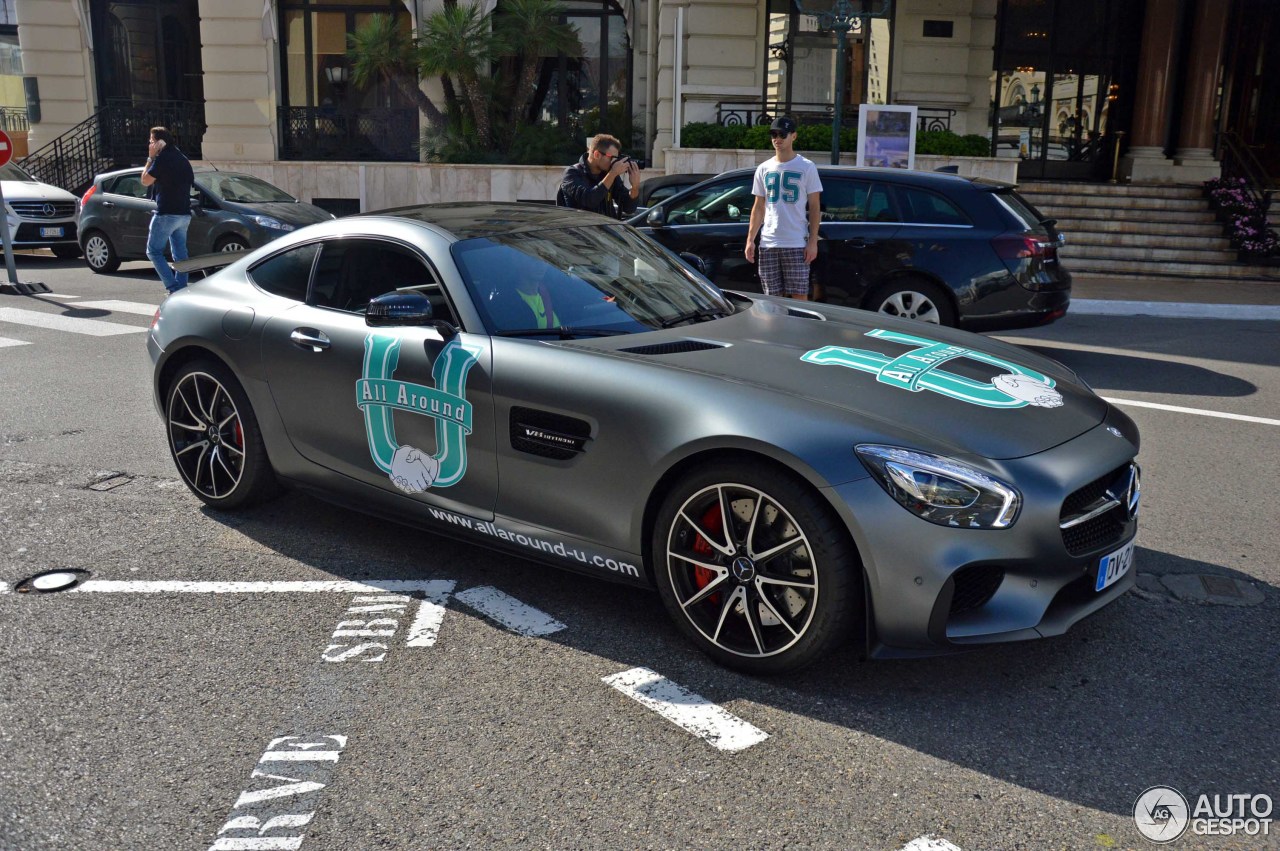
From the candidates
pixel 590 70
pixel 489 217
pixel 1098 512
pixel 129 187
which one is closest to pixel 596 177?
pixel 489 217

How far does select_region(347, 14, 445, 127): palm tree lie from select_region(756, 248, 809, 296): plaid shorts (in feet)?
48.9

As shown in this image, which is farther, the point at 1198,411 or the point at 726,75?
the point at 726,75

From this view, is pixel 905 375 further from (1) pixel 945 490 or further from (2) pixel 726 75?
(2) pixel 726 75

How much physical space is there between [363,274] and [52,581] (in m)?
1.77

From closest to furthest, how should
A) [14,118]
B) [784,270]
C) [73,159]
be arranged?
[784,270] < [73,159] < [14,118]

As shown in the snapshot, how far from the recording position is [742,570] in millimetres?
3707

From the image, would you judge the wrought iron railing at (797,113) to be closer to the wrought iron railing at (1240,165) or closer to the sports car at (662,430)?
the wrought iron railing at (1240,165)

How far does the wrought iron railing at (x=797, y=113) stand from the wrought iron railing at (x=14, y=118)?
60.1 feet

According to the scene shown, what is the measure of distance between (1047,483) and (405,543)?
2791 millimetres

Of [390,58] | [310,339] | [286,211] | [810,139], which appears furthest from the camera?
[390,58]

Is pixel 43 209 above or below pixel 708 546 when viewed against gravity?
above

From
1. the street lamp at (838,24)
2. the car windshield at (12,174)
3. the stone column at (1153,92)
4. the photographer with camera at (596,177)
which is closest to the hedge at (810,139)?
the street lamp at (838,24)

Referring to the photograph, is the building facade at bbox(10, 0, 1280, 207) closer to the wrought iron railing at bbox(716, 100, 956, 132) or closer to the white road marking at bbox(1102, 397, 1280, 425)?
the wrought iron railing at bbox(716, 100, 956, 132)

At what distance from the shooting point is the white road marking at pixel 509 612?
421 centimetres
